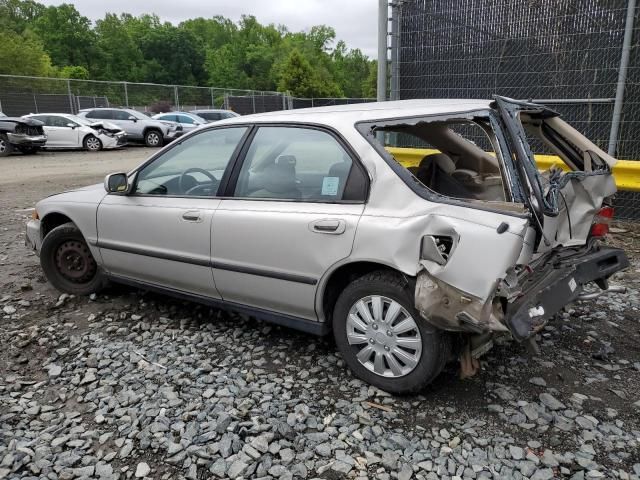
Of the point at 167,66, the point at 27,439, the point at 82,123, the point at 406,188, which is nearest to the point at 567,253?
the point at 406,188

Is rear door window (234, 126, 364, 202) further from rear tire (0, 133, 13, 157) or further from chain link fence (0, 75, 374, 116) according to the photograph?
chain link fence (0, 75, 374, 116)

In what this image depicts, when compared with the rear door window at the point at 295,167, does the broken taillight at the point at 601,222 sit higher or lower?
lower

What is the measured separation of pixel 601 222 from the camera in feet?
11.0

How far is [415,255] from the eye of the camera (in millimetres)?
2730

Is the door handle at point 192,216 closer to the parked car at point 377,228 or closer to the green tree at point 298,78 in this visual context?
the parked car at point 377,228

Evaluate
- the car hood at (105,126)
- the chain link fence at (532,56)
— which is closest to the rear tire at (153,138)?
the car hood at (105,126)

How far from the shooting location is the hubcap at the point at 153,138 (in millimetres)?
21203

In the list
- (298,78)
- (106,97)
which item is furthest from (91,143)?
(298,78)

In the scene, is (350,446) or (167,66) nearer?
(350,446)

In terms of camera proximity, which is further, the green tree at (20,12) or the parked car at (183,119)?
the green tree at (20,12)

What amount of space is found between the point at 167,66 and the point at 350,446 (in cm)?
8640

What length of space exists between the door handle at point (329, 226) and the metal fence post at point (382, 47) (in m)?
4.79

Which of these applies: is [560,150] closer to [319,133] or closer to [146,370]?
[319,133]

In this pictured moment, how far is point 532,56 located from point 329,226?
18.0ft
